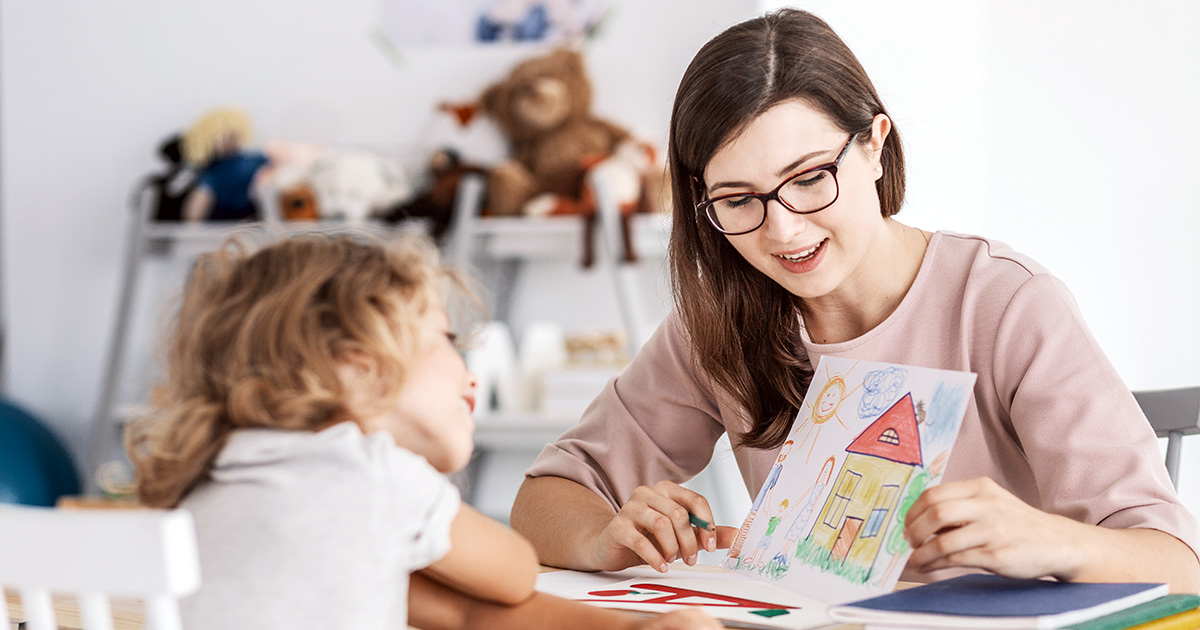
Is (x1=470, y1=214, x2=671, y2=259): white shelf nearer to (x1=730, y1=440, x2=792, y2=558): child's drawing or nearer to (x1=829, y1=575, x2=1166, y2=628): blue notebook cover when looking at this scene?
(x1=730, y1=440, x2=792, y2=558): child's drawing

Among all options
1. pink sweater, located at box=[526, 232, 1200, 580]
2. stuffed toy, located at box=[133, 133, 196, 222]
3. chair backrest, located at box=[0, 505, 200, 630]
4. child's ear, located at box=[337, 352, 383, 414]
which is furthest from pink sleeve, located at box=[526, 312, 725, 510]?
stuffed toy, located at box=[133, 133, 196, 222]

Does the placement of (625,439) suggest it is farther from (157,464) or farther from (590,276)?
(590,276)

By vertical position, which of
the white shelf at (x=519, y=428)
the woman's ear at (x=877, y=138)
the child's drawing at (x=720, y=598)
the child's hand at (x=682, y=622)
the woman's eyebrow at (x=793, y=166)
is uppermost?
the woman's ear at (x=877, y=138)

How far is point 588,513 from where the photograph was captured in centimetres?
102

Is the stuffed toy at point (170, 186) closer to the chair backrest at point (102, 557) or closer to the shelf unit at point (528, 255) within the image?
the shelf unit at point (528, 255)

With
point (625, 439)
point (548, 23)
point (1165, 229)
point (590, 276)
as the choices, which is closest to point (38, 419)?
point (590, 276)

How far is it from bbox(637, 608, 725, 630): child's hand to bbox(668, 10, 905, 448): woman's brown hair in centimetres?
45

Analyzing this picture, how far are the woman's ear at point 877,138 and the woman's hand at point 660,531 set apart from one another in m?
0.37

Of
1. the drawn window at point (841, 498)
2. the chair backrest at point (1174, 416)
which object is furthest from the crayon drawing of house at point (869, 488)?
the chair backrest at point (1174, 416)

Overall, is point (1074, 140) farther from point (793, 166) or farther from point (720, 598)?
point (720, 598)

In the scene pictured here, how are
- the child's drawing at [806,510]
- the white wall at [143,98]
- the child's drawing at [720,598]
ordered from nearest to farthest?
the child's drawing at [720,598] < the child's drawing at [806,510] < the white wall at [143,98]

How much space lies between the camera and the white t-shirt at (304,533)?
21.6 inches

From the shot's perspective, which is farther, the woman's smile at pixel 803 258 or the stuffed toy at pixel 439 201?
the stuffed toy at pixel 439 201

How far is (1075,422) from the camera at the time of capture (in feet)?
2.85
